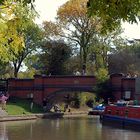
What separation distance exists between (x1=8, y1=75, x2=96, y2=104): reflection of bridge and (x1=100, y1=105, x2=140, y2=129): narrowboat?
7.98 metres

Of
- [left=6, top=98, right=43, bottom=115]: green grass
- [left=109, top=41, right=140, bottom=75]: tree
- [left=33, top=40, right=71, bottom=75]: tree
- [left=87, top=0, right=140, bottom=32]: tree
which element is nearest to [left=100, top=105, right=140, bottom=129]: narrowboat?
[left=6, top=98, right=43, bottom=115]: green grass

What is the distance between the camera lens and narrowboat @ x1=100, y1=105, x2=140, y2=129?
36625 millimetres

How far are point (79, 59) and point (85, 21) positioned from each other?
7766 mm

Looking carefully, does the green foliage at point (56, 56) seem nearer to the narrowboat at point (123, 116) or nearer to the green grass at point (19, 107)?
the green grass at point (19, 107)

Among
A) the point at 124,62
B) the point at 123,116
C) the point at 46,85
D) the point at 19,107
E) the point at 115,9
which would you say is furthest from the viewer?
the point at 124,62

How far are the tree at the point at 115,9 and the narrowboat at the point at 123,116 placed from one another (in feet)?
104

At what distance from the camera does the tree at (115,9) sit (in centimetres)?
423

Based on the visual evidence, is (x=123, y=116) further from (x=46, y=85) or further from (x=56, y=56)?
(x=56, y=56)

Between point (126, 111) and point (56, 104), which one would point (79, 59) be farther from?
point (126, 111)

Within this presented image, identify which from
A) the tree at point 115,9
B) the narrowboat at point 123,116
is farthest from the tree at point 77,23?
the tree at point 115,9

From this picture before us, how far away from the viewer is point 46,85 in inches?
2121

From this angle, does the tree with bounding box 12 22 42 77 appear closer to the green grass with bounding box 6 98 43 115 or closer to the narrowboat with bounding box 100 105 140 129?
the green grass with bounding box 6 98 43 115

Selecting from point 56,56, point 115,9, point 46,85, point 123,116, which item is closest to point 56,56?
point 56,56

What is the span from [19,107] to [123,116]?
42.9 feet
